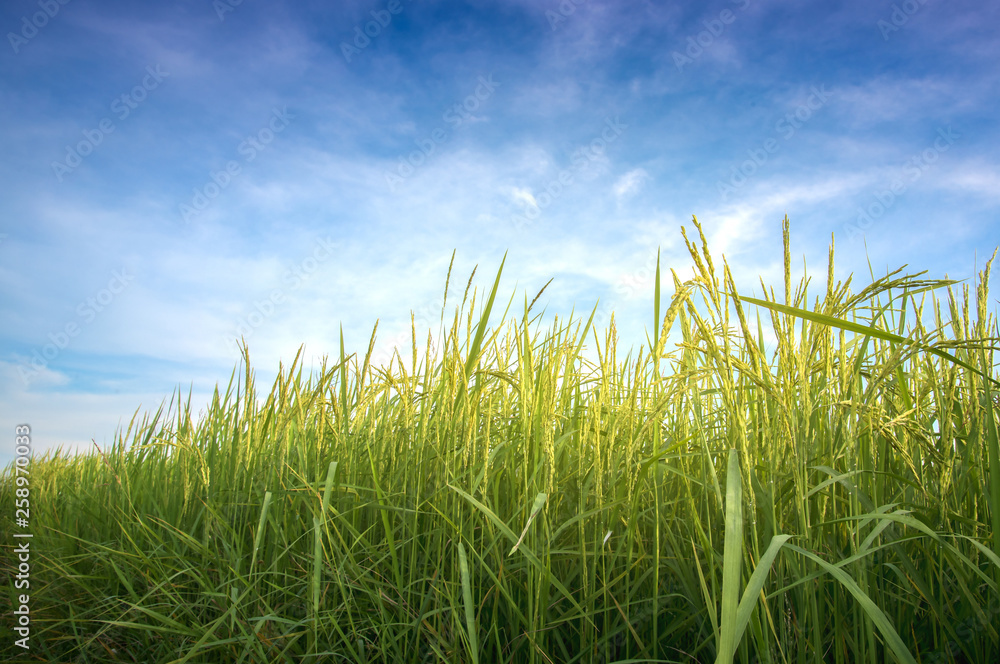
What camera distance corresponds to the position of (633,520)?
1831 millimetres

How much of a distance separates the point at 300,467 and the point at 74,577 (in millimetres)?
1292

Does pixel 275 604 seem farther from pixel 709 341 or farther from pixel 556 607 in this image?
pixel 709 341

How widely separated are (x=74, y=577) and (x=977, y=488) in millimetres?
3936

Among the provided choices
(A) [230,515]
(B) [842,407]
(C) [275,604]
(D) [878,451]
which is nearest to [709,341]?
(B) [842,407]

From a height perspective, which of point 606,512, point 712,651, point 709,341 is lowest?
point 712,651

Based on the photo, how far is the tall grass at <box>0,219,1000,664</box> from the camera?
1.48m

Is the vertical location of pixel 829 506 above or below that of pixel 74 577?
above

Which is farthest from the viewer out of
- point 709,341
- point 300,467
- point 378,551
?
point 300,467

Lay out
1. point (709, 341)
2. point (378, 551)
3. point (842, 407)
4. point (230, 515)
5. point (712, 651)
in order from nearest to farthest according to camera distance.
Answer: point (709, 341), point (842, 407), point (712, 651), point (378, 551), point (230, 515)

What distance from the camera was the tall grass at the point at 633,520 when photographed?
1478 millimetres

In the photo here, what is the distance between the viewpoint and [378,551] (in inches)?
93.0

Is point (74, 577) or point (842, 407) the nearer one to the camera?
point (842, 407)

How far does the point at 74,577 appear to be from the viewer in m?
2.93

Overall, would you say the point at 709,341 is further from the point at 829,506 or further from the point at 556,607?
the point at 556,607
